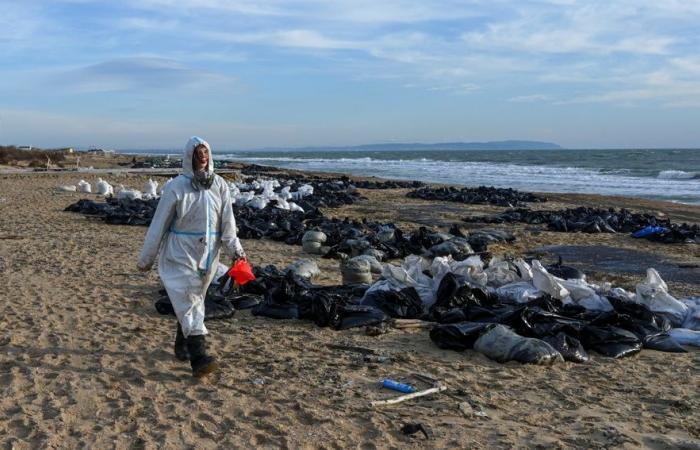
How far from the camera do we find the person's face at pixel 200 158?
4340 mm

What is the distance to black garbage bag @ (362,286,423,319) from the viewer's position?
21.2 ft

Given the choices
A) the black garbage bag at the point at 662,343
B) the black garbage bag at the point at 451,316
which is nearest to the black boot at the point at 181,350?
the black garbage bag at the point at 451,316

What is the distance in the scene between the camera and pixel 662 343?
5.79 m

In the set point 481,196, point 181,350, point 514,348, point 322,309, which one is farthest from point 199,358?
point 481,196

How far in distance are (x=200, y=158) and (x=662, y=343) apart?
4.22 m

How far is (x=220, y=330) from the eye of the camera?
5957mm

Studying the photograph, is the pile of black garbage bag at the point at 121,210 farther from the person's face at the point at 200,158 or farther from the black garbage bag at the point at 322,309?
the person's face at the point at 200,158

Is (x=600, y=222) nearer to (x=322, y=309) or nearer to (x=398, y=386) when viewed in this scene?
(x=322, y=309)

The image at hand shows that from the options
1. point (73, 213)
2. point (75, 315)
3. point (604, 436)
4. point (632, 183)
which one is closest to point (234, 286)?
point (75, 315)

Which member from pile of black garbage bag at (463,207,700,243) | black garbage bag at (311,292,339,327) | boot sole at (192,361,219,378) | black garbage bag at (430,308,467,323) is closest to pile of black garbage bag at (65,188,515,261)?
pile of black garbage bag at (463,207,700,243)

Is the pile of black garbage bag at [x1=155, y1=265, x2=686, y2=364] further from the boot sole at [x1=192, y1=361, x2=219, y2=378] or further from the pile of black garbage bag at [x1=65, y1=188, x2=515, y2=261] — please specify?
the pile of black garbage bag at [x1=65, y1=188, x2=515, y2=261]

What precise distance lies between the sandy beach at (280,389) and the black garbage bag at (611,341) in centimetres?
9

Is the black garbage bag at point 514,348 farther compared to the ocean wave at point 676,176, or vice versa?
the ocean wave at point 676,176

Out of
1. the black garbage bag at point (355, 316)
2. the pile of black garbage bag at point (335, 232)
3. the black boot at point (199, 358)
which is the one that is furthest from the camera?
the pile of black garbage bag at point (335, 232)
